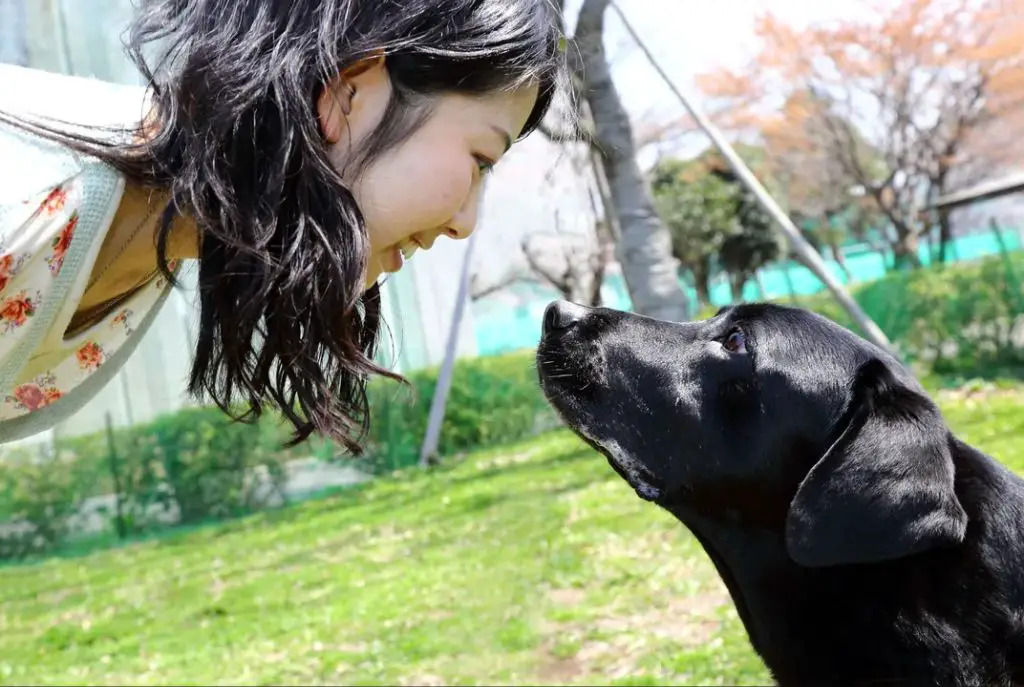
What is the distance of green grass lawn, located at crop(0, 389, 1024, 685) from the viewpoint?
389 centimetres

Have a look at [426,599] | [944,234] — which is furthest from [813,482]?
[944,234]

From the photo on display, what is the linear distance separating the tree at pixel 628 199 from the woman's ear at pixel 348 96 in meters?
5.24

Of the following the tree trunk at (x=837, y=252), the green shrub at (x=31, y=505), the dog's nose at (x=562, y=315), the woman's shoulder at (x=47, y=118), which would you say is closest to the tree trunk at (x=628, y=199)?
the dog's nose at (x=562, y=315)

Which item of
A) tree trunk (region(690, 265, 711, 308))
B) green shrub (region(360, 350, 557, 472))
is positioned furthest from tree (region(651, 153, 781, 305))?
green shrub (region(360, 350, 557, 472))

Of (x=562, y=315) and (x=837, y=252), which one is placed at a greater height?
(x=562, y=315)

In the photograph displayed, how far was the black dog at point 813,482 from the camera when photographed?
5.81 feet

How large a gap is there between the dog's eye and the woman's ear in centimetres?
101

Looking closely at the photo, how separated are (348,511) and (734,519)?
24.3 ft

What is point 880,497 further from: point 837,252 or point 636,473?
point 837,252

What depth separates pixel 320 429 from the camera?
2086 millimetres

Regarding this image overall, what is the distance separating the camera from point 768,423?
2092 millimetres

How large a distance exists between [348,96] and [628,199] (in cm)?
555

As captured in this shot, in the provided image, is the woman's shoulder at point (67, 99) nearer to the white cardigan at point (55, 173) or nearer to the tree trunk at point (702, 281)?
the white cardigan at point (55, 173)

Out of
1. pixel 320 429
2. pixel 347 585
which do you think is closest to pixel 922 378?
pixel 347 585
